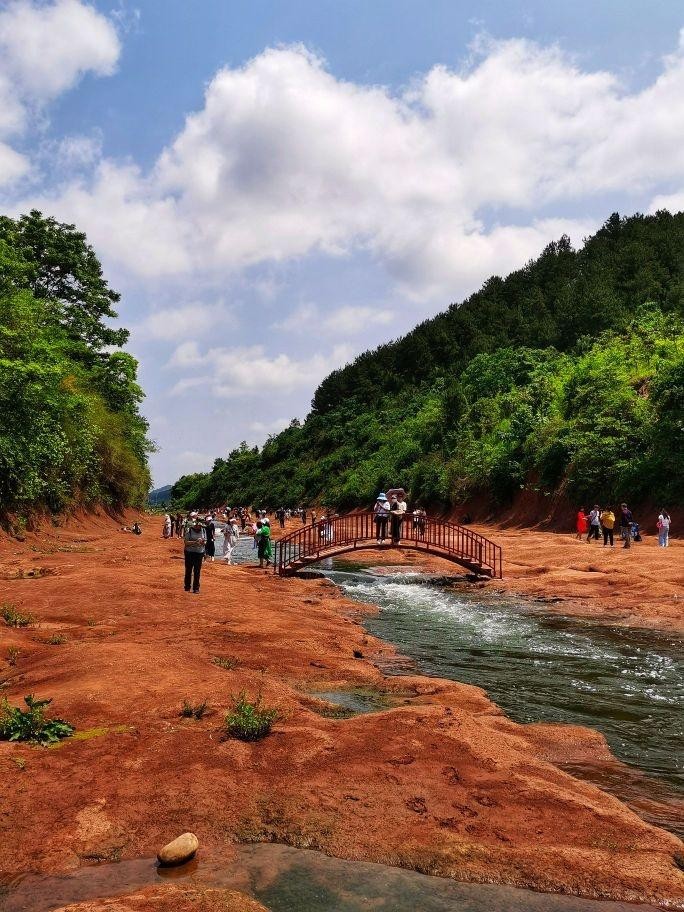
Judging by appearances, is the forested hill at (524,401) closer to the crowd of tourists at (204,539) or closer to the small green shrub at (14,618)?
the crowd of tourists at (204,539)

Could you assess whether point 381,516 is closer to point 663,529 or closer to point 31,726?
point 663,529

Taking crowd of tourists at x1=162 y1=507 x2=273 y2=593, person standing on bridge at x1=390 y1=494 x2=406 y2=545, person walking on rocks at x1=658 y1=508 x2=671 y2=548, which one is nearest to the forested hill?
person walking on rocks at x1=658 y1=508 x2=671 y2=548

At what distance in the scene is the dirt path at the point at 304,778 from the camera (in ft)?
15.9

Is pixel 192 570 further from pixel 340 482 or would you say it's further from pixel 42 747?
pixel 340 482

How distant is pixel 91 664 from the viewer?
30.3ft

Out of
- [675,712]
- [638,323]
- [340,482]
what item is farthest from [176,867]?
[340,482]

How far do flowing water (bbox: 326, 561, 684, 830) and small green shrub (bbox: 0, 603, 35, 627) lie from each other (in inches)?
280

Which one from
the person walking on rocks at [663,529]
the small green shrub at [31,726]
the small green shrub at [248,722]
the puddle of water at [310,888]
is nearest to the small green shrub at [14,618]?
the small green shrub at [31,726]

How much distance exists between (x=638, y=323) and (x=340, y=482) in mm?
31811

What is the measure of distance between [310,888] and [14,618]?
384 inches

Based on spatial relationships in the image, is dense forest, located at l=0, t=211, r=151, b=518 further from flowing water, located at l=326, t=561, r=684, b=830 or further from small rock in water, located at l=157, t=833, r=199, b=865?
small rock in water, located at l=157, t=833, r=199, b=865

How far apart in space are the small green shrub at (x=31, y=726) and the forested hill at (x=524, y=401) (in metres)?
29.2

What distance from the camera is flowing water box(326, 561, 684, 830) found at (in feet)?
26.6

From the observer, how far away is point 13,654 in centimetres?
1022
